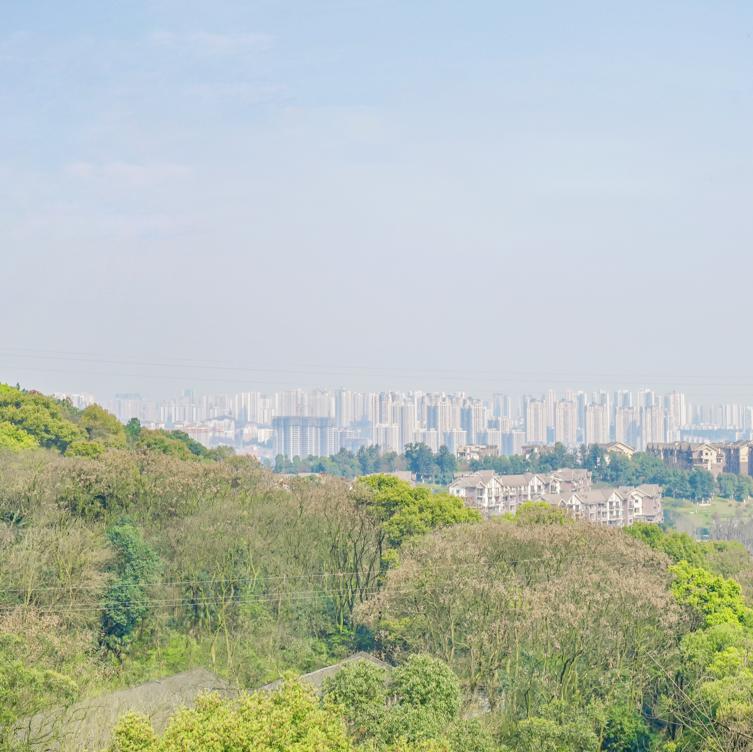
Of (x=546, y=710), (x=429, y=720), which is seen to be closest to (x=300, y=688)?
(x=429, y=720)

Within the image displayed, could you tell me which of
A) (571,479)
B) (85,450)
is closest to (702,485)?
(571,479)

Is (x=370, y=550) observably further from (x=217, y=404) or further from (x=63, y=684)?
(x=217, y=404)

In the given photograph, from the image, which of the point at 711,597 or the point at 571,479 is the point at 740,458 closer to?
the point at 571,479

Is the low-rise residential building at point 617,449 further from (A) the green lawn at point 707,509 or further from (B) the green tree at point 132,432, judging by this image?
(B) the green tree at point 132,432

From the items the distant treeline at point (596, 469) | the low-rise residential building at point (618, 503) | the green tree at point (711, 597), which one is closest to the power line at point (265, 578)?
the green tree at point (711, 597)

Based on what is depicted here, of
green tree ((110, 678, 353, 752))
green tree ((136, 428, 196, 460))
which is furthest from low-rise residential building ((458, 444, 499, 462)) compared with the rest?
green tree ((110, 678, 353, 752))
